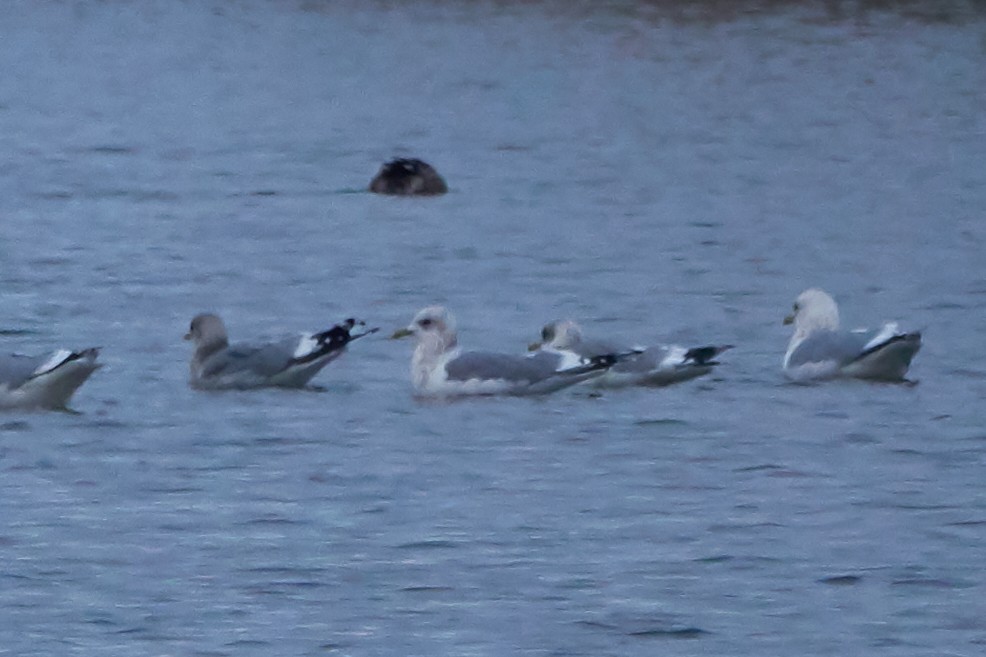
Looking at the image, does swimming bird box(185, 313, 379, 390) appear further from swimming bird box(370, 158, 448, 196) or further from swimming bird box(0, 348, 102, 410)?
swimming bird box(370, 158, 448, 196)

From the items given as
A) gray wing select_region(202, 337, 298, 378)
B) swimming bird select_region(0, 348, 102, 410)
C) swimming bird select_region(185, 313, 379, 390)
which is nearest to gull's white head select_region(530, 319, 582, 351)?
swimming bird select_region(185, 313, 379, 390)

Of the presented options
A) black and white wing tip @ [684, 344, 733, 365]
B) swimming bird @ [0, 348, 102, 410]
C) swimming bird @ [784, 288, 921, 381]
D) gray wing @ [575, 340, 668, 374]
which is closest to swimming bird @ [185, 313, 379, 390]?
swimming bird @ [0, 348, 102, 410]

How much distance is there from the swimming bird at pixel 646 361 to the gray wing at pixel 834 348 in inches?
17.2

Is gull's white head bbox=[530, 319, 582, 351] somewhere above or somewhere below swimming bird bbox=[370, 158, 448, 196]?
below

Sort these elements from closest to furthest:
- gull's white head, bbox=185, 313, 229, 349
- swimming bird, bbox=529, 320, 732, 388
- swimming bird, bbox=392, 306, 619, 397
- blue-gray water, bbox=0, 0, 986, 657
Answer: blue-gray water, bbox=0, 0, 986, 657, swimming bird, bbox=392, 306, 619, 397, swimming bird, bbox=529, 320, 732, 388, gull's white head, bbox=185, 313, 229, 349

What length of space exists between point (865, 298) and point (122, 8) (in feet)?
117

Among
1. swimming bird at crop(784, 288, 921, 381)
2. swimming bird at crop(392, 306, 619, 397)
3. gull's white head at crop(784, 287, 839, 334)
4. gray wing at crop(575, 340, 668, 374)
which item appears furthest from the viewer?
gull's white head at crop(784, 287, 839, 334)

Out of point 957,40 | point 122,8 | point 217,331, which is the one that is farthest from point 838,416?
point 122,8

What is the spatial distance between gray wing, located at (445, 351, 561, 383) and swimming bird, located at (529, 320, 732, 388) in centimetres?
15

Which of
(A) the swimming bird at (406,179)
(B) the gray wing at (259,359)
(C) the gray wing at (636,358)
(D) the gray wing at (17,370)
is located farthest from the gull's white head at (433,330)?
(A) the swimming bird at (406,179)

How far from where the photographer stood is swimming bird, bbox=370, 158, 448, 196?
22859mm

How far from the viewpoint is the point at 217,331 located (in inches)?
553

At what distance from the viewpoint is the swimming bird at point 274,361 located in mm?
13617

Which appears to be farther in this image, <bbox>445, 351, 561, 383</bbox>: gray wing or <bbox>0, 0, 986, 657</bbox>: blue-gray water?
<bbox>445, 351, 561, 383</bbox>: gray wing
